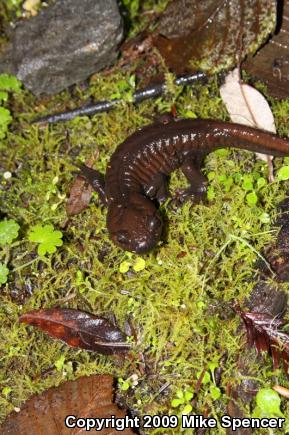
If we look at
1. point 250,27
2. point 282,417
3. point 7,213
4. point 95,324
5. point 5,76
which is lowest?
point 282,417

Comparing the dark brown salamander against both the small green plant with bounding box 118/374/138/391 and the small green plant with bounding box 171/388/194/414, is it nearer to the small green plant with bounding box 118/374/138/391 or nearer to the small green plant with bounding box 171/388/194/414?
the small green plant with bounding box 118/374/138/391

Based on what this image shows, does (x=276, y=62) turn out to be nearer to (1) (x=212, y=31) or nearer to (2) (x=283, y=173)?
(1) (x=212, y=31)

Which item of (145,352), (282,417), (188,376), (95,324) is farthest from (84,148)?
(282,417)

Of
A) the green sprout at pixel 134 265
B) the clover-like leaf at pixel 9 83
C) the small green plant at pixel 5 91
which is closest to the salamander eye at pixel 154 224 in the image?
the green sprout at pixel 134 265

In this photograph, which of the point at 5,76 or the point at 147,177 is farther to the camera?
the point at 5,76

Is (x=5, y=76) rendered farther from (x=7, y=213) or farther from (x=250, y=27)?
(x=250, y=27)

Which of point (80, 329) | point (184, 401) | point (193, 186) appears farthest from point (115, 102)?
point (184, 401)

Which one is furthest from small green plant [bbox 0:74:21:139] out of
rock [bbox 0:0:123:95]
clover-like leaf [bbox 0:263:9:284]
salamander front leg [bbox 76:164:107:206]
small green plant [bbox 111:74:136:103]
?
clover-like leaf [bbox 0:263:9:284]

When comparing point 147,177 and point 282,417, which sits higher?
point 147,177
